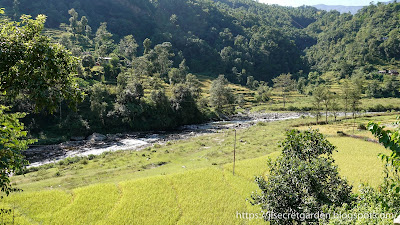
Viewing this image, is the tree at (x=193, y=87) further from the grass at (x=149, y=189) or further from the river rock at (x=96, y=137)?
the grass at (x=149, y=189)

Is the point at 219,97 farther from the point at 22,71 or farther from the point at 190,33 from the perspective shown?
the point at 190,33

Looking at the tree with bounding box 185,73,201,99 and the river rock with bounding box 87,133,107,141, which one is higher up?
the tree with bounding box 185,73,201,99

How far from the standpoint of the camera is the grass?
16.0 meters

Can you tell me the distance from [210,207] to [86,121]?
141 ft

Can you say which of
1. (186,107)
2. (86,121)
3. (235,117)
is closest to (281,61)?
(235,117)

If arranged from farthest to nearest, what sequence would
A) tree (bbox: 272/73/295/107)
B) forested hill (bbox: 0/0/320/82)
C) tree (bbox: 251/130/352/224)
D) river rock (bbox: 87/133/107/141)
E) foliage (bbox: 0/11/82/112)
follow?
forested hill (bbox: 0/0/320/82) → tree (bbox: 272/73/295/107) → river rock (bbox: 87/133/107/141) → tree (bbox: 251/130/352/224) → foliage (bbox: 0/11/82/112)

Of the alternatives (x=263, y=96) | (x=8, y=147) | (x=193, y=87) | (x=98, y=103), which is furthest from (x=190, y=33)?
(x=8, y=147)

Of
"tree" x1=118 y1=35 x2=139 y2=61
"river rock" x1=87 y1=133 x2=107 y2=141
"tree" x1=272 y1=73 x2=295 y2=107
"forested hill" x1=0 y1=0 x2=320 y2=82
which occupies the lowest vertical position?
"river rock" x1=87 y1=133 x2=107 y2=141

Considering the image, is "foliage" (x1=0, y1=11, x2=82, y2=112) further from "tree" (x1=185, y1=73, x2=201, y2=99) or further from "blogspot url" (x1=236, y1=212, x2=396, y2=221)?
"tree" (x1=185, y1=73, x2=201, y2=99)

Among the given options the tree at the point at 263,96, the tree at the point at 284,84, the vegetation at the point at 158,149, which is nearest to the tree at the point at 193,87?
the vegetation at the point at 158,149

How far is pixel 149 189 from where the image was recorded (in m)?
19.8

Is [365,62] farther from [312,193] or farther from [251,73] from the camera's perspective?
[312,193]

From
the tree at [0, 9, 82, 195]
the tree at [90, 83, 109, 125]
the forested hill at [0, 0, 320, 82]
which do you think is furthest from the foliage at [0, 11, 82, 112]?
the forested hill at [0, 0, 320, 82]

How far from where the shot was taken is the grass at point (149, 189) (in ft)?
52.5
